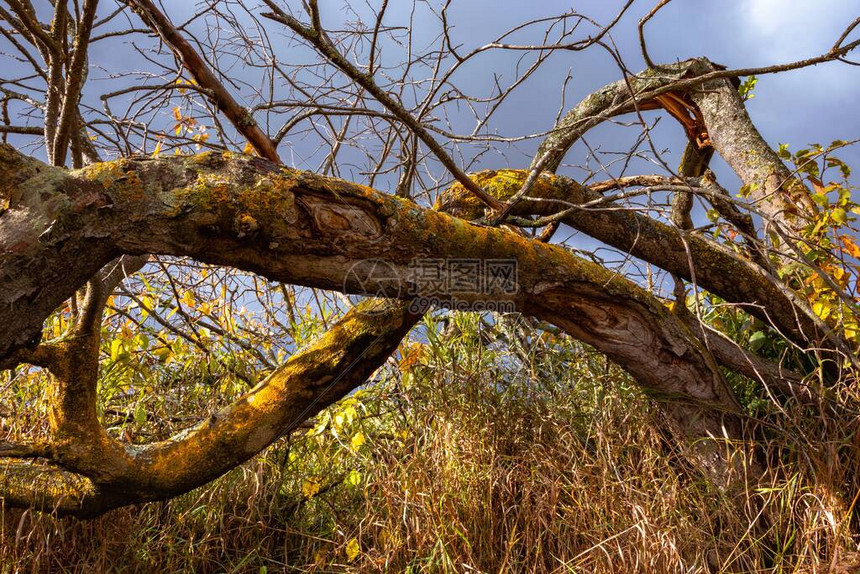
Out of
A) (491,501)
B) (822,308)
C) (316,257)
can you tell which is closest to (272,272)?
(316,257)

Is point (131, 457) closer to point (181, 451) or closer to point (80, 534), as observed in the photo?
point (181, 451)

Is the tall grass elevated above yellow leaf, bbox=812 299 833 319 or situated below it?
below

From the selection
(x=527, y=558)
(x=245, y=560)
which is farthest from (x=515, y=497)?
(x=245, y=560)

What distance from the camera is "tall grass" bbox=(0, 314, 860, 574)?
2494 mm

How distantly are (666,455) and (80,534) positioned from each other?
8.01ft

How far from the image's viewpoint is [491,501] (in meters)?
2.62

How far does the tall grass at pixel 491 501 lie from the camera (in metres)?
2.49

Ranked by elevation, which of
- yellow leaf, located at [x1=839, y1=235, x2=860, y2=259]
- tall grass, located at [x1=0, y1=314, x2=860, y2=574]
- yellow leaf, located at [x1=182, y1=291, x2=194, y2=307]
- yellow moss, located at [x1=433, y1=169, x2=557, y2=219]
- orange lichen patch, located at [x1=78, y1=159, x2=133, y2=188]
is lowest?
tall grass, located at [x1=0, y1=314, x2=860, y2=574]

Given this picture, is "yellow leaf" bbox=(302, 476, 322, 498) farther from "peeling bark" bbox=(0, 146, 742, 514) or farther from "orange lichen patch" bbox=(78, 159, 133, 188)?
"orange lichen patch" bbox=(78, 159, 133, 188)

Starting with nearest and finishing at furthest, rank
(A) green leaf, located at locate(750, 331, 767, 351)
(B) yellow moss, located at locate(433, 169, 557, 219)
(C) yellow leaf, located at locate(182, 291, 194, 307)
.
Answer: (B) yellow moss, located at locate(433, 169, 557, 219)
(A) green leaf, located at locate(750, 331, 767, 351)
(C) yellow leaf, located at locate(182, 291, 194, 307)

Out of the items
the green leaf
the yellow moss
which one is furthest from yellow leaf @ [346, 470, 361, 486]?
the green leaf

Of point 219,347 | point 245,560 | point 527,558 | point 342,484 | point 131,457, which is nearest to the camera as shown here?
point 131,457

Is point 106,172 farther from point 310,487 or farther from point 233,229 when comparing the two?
point 310,487

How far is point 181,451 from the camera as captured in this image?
2.26 m
